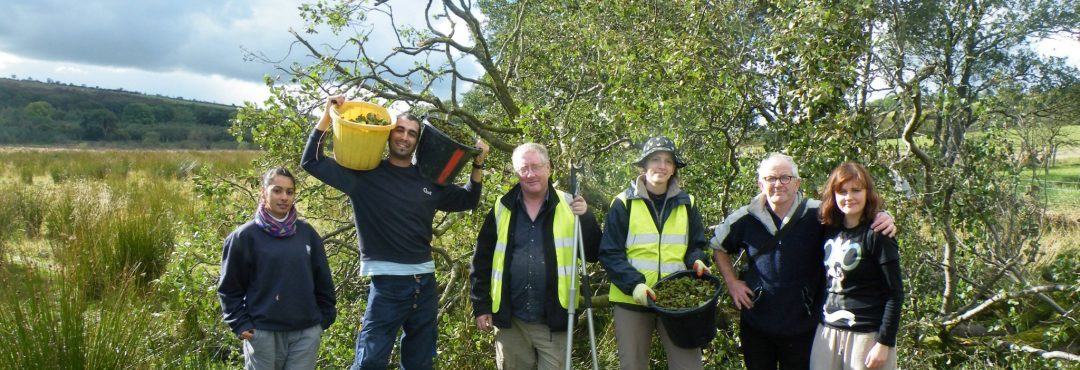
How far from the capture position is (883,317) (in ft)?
9.56

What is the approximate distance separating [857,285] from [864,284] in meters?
0.03

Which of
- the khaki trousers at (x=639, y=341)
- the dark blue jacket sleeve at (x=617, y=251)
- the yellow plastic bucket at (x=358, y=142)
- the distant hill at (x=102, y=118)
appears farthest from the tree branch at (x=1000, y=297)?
the distant hill at (x=102, y=118)

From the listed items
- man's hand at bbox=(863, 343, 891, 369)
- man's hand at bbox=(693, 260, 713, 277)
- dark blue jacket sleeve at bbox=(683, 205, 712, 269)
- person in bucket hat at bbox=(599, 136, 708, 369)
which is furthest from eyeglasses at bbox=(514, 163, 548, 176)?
man's hand at bbox=(863, 343, 891, 369)

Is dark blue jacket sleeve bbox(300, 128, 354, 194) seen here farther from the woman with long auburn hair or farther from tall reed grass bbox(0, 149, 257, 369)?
the woman with long auburn hair

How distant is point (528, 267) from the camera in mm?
3377

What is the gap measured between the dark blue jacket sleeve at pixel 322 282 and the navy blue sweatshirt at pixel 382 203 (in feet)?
0.73

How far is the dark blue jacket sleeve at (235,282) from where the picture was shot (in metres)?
3.19

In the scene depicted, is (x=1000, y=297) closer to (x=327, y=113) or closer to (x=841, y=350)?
(x=841, y=350)

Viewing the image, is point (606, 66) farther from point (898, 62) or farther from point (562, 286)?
point (562, 286)

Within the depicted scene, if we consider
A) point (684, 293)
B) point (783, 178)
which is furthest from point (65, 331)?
point (783, 178)

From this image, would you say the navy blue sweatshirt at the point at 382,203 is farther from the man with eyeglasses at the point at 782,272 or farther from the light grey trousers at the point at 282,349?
the man with eyeglasses at the point at 782,272

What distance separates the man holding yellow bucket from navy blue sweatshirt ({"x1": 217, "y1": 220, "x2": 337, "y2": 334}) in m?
0.30

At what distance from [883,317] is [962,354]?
2347 millimetres

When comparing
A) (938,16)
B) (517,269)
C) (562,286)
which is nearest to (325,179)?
(517,269)
